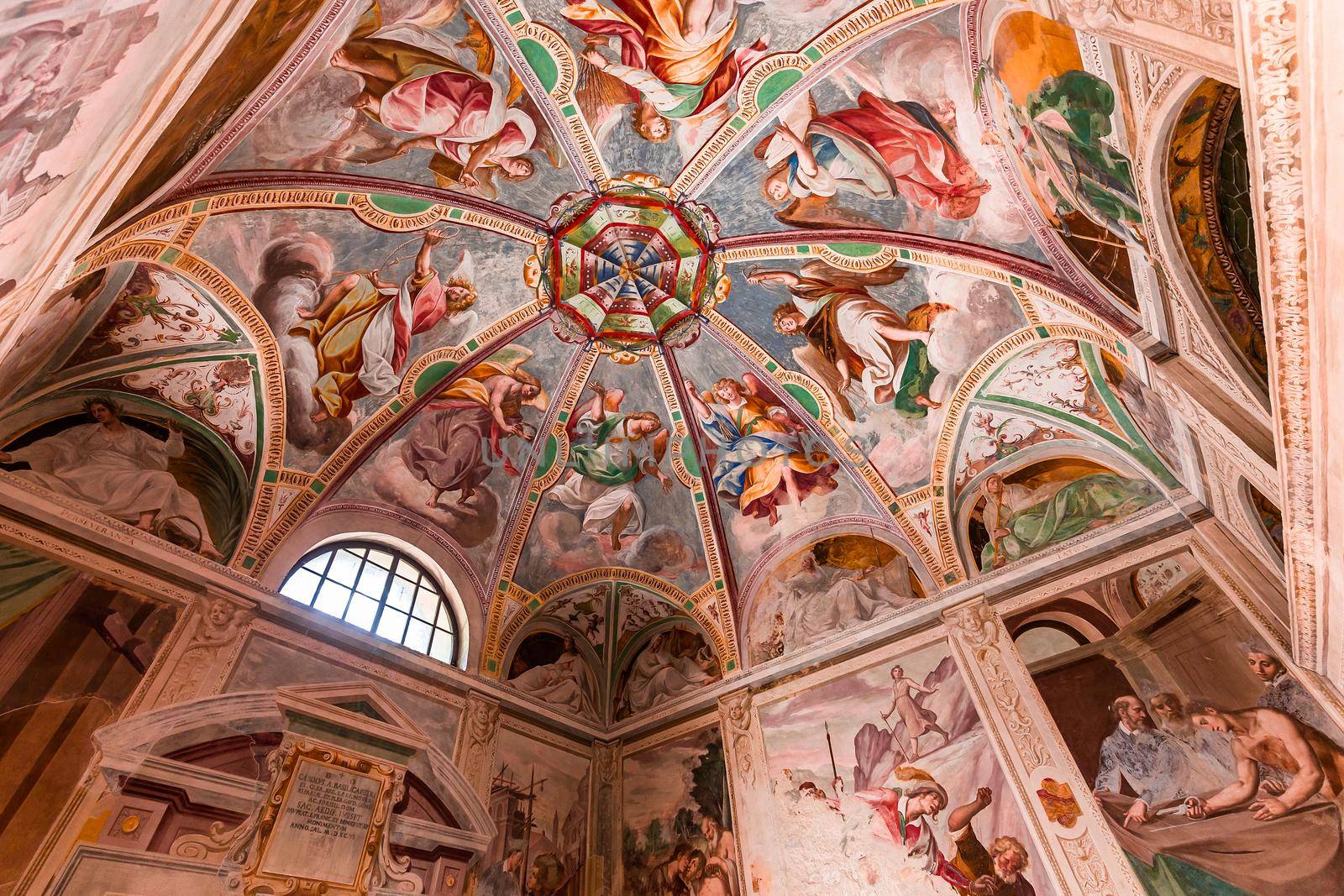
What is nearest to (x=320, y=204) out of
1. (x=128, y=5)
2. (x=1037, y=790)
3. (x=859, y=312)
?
(x=128, y=5)

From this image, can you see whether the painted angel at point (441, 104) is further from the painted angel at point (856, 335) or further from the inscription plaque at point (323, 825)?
the inscription plaque at point (323, 825)

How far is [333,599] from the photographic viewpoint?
1064 centimetres

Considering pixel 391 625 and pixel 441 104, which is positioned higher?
pixel 441 104

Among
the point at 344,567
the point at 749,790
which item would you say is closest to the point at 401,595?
the point at 344,567

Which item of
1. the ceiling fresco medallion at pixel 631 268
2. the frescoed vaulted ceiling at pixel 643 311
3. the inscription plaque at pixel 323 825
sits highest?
the ceiling fresco medallion at pixel 631 268

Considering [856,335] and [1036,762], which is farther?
[856,335]

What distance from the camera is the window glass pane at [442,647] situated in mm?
11586

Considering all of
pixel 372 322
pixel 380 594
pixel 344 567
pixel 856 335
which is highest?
pixel 372 322

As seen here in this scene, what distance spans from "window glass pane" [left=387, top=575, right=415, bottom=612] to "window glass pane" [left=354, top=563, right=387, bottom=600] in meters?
0.16

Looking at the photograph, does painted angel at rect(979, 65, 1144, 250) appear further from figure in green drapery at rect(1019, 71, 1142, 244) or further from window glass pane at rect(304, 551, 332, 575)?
window glass pane at rect(304, 551, 332, 575)

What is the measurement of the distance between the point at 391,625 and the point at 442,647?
986 millimetres

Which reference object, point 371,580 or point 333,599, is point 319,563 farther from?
point 371,580

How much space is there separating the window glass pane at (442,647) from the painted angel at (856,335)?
23.2 feet

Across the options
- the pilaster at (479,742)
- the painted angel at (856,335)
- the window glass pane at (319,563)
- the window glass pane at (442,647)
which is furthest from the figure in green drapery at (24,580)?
the painted angel at (856,335)
